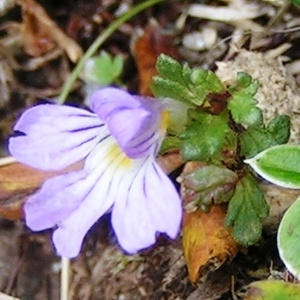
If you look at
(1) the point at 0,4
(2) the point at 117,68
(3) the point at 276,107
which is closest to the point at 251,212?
(3) the point at 276,107

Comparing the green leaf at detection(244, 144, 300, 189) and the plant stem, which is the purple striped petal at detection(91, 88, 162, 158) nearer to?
the green leaf at detection(244, 144, 300, 189)

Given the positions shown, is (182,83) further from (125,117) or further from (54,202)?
(54,202)

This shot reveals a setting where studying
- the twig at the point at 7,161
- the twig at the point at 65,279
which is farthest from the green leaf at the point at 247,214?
the twig at the point at 7,161

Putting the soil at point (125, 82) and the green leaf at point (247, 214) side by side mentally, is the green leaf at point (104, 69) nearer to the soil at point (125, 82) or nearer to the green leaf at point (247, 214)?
the soil at point (125, 82)

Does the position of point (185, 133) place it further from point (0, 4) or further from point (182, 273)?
point (0, 4)

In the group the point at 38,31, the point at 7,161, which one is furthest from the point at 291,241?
the point at 38,31
